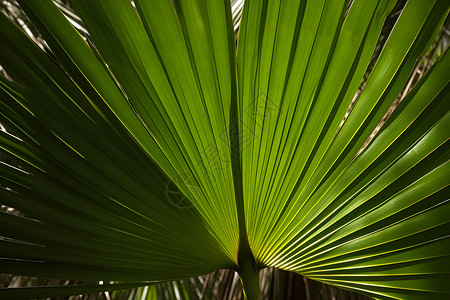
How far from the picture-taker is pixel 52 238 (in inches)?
30.2

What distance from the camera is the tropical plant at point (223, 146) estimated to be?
650 mm

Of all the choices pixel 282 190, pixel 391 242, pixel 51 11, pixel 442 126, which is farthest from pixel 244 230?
pixel 51 11

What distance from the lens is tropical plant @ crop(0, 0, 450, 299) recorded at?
0.65 meters

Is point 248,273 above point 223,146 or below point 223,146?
below

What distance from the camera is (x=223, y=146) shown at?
74 cm

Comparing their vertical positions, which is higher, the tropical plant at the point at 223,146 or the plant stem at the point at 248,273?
the tropical plant at the point at 223,146

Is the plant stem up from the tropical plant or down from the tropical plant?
down

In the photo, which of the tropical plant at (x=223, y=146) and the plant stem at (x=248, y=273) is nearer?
the tropical plant at (x=223, y=146)

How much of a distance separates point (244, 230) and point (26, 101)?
44cm

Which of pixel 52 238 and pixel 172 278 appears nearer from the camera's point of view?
pixel 52 238

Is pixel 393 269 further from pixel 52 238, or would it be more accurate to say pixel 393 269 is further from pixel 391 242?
pixel 52 238

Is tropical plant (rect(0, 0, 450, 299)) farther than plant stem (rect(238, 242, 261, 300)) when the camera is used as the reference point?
No

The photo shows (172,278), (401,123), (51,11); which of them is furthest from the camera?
(172,278)

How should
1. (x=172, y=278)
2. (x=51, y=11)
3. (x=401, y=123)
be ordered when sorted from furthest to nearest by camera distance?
1. (x=172, y=278)
2. (x=401, y=123)
3. (x=51, y=11)
